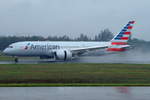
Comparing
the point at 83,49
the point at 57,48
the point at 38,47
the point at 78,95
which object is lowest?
the point at 83,49

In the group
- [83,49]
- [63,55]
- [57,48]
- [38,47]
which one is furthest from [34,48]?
[83,49]

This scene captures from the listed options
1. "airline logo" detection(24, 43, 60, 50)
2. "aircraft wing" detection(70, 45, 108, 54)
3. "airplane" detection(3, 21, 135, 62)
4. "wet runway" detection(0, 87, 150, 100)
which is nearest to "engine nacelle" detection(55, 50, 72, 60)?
"airplane" detection(3, 21, 135, 62)

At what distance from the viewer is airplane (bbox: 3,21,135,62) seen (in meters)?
52.7

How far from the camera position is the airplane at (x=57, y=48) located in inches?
2073

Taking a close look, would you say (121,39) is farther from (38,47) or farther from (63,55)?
(38,47)

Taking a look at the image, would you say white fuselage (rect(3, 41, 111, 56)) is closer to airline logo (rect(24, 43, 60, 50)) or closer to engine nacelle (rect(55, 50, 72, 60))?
airline logo (rect(24, 43, 60, 50))

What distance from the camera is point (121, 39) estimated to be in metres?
61.9

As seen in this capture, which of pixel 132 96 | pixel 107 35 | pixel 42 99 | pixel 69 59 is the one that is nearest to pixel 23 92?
pixel 42 99

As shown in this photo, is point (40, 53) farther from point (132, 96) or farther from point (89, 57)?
point (132, 96)

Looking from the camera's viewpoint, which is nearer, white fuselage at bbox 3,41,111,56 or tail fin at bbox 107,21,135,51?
white fuselage at bbox 3,41,111,56

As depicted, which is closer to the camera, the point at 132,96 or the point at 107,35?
the point at 132,96

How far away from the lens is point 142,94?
48.5 feet

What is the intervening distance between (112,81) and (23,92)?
8339 millimetres

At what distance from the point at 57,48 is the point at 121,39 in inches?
473
